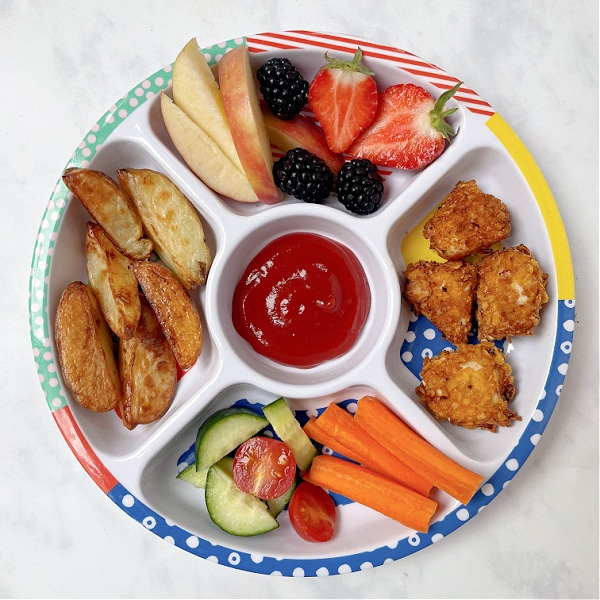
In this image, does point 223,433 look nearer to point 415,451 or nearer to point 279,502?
point 279,502

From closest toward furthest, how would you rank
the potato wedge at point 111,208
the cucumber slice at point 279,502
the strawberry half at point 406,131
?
the potato wedge at point 111,208
the strawberry half at point 406,131
the cucumber slice at point 279,502

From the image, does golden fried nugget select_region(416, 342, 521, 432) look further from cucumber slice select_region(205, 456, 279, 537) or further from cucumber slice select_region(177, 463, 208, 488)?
cucumber slice select_region(177, 463, 208, 488)

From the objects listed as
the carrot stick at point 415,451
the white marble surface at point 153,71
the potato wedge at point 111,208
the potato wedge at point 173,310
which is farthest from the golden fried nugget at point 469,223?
the potato wedge at point 111,208

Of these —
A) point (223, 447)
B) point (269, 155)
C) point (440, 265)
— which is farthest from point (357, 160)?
point (223, 447)

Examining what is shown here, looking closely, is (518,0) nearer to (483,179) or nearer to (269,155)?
(483,179)

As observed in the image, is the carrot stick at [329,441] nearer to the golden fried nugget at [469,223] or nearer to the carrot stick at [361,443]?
the carrot stick at [361,443]
